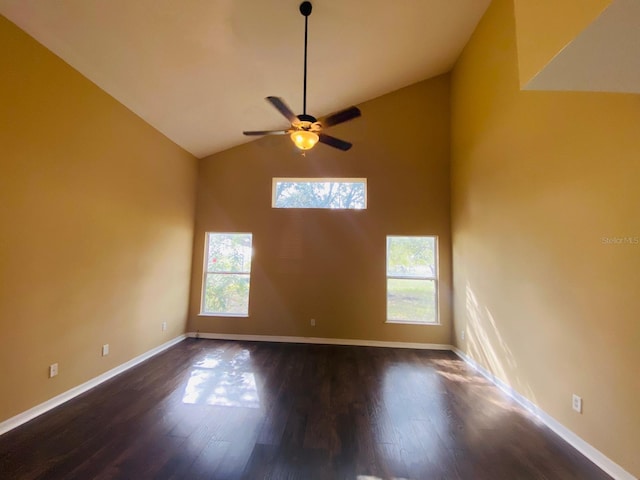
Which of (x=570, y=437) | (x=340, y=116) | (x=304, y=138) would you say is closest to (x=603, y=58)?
(x=340, y=116)

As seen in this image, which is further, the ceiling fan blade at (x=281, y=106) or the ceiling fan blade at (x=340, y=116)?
the ceiling fan blade at (x=340, y=116)

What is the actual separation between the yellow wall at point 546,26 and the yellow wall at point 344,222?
3.28 metres

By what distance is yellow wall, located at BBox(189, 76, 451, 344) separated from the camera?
4570mm

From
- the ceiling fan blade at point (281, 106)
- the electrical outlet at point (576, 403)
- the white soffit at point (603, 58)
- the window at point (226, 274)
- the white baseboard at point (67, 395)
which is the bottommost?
the white baseboard at point (67, 395)

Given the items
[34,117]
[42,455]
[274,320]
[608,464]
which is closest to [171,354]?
[274,320]

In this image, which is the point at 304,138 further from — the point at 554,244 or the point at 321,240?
the point at 554,244

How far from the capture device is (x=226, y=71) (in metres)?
3.18

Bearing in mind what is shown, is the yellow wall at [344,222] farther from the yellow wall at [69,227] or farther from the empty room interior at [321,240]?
the yellow wall at [69,227]

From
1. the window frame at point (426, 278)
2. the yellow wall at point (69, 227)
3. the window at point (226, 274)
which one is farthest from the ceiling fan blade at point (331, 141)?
the window at point (226, 274)

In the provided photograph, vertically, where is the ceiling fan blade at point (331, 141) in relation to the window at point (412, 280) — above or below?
above

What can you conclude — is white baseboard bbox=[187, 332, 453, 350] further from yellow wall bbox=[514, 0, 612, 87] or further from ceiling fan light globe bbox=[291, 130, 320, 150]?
yellow wall bbox=[514, 0, 612, 87]

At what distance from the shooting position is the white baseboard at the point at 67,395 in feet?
7.07

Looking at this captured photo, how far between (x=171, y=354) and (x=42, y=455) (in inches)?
79.5

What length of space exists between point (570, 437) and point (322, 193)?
418cm
